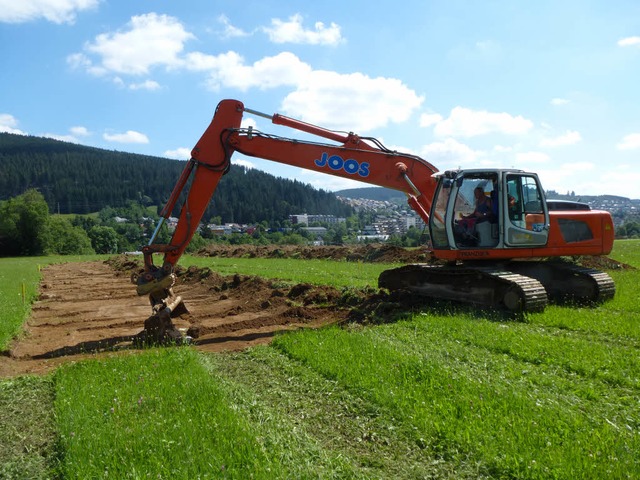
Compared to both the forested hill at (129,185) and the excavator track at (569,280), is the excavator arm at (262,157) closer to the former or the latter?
the excavator track at (569,280)

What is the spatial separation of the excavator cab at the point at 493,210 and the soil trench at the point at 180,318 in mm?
3159

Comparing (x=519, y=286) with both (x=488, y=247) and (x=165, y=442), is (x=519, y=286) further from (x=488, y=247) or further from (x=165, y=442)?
(x=165, y=442)

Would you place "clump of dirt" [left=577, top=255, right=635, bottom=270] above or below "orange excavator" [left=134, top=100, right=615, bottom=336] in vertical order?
below

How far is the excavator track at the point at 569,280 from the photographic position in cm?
1085

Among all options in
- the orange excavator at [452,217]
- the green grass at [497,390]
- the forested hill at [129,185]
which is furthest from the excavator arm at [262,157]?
the forested hill at [129,185]

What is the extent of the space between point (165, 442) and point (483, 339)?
16.6 ft

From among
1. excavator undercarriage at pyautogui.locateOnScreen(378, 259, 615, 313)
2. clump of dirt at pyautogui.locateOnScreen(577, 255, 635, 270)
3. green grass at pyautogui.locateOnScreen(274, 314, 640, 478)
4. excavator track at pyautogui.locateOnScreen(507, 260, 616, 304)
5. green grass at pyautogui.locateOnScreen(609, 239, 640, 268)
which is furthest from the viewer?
green grass at pyautogui.locateOnScreen(609, 239, 640, 268)

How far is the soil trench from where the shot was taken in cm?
933

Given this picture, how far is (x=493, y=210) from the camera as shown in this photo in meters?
10.6

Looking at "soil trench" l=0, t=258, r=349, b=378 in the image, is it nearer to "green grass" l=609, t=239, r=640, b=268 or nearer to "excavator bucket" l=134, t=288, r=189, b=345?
"excavator bucket" l=134, t=288, r=189, b=345

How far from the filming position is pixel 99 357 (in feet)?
27.9

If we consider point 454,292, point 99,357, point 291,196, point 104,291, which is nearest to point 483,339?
point 454,292

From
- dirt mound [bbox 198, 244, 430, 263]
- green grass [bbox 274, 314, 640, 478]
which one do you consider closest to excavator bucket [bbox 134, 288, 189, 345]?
green grass [bbox 274, 314, 640, 478]

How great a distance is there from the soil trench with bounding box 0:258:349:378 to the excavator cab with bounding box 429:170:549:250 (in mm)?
3159
